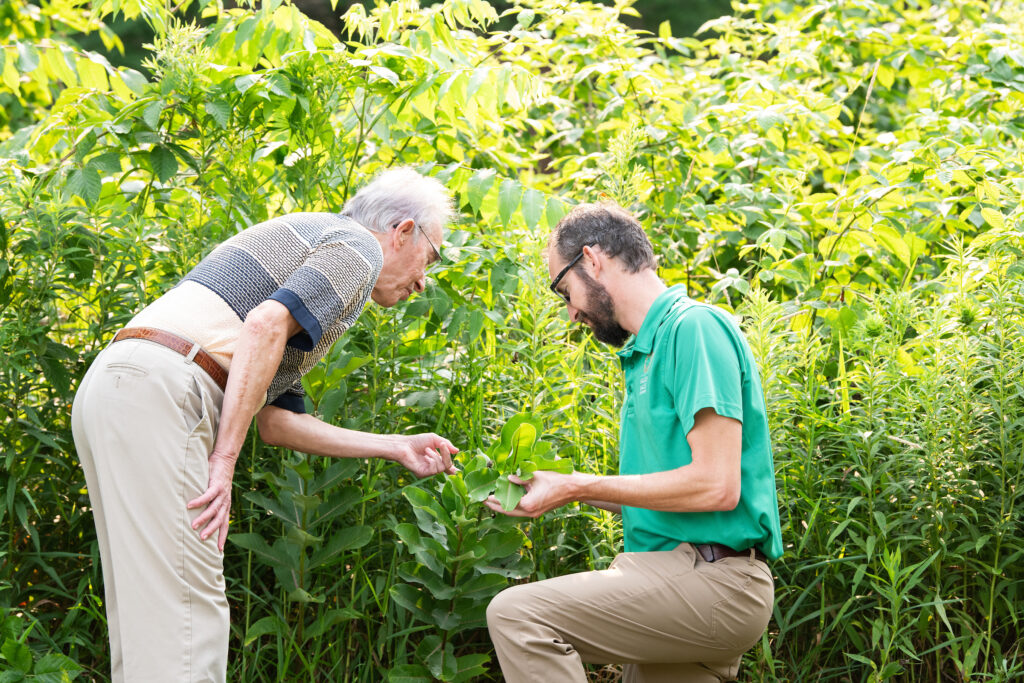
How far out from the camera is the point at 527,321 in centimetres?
306

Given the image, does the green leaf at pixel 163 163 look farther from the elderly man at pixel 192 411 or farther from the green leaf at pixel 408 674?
the green leaf at pixel 408 674

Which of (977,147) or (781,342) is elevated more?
(977,147)

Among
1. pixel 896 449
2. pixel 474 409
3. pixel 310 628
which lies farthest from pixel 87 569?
pixel 896 449

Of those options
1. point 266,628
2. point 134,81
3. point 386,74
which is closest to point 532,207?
point 386,74

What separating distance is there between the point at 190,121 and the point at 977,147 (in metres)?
2.97

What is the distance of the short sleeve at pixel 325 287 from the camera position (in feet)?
7.27

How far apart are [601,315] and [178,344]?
1.14 metres

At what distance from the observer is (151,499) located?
2.18 metres

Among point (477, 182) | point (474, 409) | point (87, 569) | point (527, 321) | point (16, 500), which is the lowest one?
point (87, 569)

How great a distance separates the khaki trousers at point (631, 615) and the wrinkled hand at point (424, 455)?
0.53 m

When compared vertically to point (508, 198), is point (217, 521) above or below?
below

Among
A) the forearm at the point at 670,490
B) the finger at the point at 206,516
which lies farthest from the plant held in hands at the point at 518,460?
the finger at the point at 206,516

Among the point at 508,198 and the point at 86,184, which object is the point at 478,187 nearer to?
the point at 508,198

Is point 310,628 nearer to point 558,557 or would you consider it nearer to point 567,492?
point 558,557
